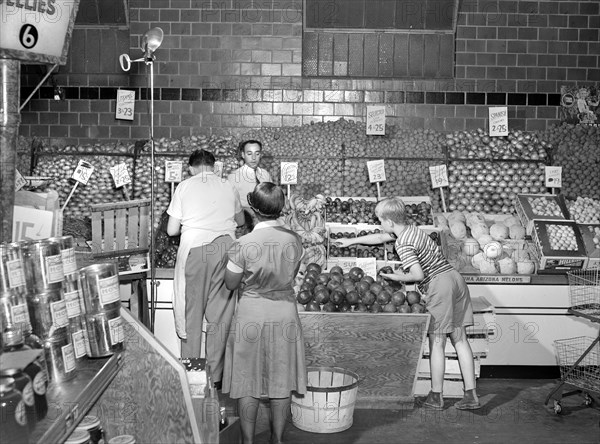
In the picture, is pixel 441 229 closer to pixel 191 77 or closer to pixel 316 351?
pixel 316 351

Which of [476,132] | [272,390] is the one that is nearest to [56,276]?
[272,390]

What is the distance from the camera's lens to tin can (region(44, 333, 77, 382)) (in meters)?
2.57

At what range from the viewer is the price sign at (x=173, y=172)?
820 cm

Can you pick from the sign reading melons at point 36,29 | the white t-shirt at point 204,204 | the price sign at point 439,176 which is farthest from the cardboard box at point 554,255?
the sign reading melons at point 36,29

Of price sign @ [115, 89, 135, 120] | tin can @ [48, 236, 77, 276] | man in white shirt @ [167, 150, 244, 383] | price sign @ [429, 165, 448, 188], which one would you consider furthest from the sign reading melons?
price sign @ [115, 89, 135, 120]

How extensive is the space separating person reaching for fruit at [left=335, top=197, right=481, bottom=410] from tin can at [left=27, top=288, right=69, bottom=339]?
364 centimetres

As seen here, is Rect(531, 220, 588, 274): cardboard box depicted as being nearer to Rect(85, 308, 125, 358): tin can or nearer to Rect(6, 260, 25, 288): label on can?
Rect(85, 308, 125, 358): tin can

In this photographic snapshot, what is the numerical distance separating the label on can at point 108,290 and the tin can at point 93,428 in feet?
1.53

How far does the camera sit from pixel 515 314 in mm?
7152

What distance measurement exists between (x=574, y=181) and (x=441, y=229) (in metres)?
1.83

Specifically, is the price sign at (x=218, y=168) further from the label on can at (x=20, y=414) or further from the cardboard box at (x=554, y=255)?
the label on can at (x=20, y=414)

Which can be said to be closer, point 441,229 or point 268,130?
point 441,229

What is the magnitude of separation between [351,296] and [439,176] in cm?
275

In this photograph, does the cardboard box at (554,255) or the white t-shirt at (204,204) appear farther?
the cardboard box at (554,255)
